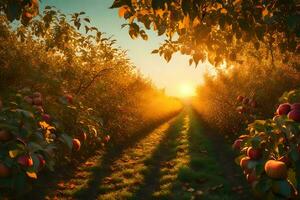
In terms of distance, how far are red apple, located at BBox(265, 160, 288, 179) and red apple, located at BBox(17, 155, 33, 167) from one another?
206 cm

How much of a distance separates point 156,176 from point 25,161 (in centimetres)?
452

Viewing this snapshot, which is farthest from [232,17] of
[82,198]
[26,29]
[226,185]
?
[26,29]

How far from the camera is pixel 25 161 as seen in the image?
8.83ft

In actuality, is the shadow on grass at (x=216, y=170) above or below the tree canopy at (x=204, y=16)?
below

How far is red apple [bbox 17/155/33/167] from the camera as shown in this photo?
268cm

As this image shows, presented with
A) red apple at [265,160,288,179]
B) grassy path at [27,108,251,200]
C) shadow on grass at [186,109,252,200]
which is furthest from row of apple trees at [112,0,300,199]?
grassy path at [27,108,251,200]

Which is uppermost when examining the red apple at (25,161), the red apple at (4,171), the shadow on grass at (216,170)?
the red apple at (25,161)

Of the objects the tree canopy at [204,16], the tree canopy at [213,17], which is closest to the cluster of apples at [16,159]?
the tree canopy at [204,16]

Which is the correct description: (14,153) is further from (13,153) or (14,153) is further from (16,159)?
(16,159)

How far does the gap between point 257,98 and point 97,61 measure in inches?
192

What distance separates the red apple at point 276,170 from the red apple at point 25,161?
2.06 metres

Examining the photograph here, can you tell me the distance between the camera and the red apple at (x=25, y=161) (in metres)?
2.68

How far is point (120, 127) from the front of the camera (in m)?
10.6

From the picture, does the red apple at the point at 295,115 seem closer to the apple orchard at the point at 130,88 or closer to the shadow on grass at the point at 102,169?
the apple orchard at the point at 130,88
